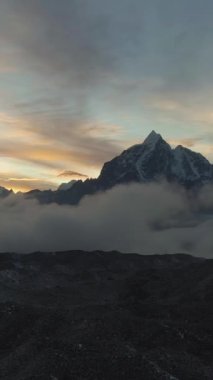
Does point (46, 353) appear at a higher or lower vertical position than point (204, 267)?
lower

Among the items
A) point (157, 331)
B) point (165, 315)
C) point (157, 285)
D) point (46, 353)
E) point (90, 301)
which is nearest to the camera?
point (46, 353)

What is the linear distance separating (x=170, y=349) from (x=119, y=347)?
24.3 ft

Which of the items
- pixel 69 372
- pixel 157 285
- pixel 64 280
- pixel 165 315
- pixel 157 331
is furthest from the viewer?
pixel 64 280

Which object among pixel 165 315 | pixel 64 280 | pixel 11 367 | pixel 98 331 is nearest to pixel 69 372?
pixel 11 367

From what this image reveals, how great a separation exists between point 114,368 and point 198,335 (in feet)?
62.6

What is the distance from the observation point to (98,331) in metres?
60.7

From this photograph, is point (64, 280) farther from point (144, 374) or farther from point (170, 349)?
point (144, 374)

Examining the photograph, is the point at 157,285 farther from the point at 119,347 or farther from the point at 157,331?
the point at 119,347

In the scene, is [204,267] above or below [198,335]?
above

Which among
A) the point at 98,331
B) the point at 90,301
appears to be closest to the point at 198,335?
the point at 98,331

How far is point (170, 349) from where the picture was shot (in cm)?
6025

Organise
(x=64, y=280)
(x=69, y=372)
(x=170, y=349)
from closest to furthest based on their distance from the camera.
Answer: (x=69, y=372) → (x=170, y=349) → (x=64, y=280)

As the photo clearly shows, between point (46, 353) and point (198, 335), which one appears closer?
point (46, 353)

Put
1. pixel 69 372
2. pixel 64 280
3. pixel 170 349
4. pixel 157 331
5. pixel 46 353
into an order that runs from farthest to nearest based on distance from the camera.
→ 1. pixel 64 280
2. pixel 157 331
3. pixel 170 349
4. pixel 46 353
5. pixel 69 372
